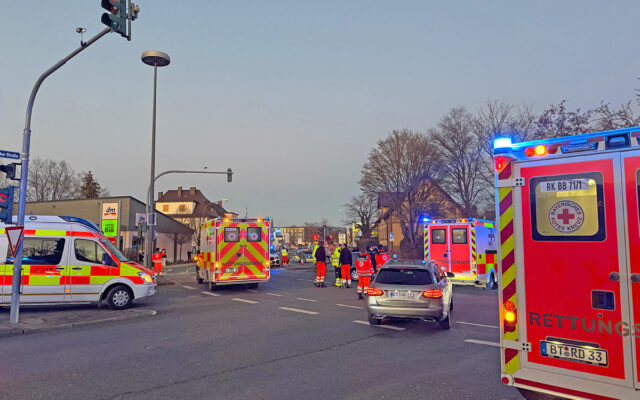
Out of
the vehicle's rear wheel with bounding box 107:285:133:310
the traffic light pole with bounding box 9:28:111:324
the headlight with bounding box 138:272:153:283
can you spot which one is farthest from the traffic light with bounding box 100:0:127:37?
the vehicle's rear wheel with bounding box 107:285:133:310

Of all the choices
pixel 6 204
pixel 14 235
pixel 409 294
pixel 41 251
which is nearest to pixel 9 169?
pixel 6 204

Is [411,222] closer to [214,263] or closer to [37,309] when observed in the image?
[214,263]

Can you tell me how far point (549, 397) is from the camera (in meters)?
4.12

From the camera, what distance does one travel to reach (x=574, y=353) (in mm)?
3852

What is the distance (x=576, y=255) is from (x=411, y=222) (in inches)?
1481

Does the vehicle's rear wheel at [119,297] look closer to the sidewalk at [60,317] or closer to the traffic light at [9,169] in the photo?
the sidewalk at [60,317]

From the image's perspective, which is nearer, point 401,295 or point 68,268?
point 401,295

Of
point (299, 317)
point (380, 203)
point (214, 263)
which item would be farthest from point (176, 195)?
point (299, 317)

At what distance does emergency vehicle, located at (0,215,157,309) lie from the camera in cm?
1134

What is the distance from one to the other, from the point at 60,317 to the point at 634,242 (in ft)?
37.0

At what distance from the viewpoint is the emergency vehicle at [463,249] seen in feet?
53.1

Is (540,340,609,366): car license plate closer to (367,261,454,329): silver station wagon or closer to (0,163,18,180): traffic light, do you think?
(367,261,454,329): silver station wagon

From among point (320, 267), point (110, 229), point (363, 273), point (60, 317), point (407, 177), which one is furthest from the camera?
point (407, 177)

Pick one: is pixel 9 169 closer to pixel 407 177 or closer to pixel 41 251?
pixel 41 251
